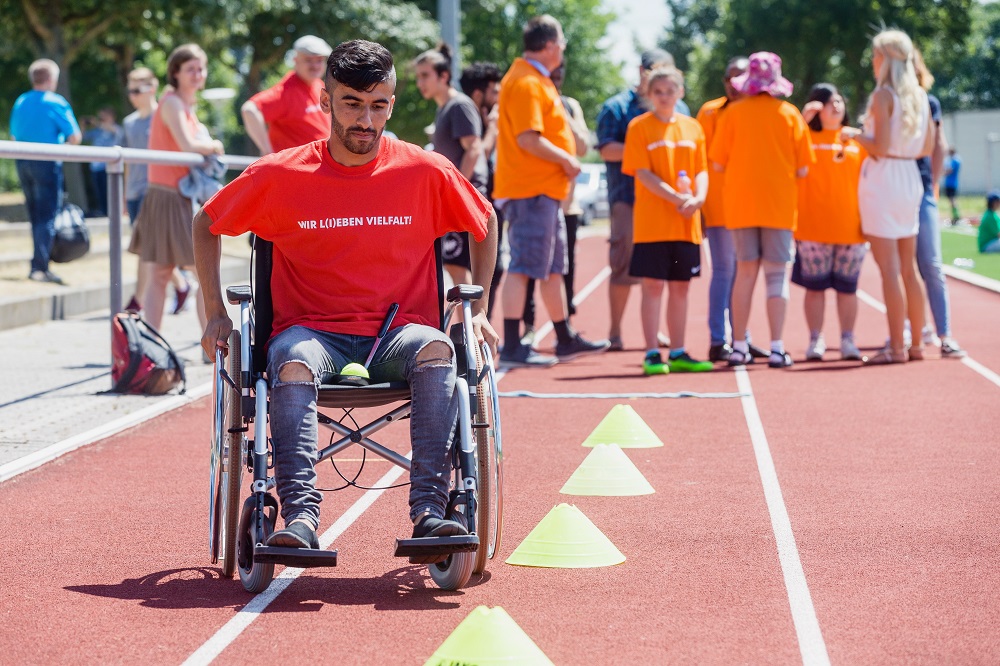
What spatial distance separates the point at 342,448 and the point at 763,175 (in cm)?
569

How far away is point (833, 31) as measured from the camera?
54.2 metres

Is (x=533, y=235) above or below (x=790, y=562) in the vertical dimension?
above

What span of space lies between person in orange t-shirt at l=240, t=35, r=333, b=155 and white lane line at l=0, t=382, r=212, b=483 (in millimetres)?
1935

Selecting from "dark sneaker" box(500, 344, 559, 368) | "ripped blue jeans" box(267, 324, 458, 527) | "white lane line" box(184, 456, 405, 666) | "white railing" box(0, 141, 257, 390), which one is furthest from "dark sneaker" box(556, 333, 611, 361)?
"ripped blue jeans" box(267, 324, 458, 527)

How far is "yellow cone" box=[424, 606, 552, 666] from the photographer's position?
3557mm

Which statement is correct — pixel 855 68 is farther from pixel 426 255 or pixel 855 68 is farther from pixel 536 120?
pixel 426 255

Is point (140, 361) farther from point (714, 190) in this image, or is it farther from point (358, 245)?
point (714, 190)

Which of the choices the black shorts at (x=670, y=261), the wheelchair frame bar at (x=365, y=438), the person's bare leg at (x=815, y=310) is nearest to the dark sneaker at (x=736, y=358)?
the person's bare leg at (x=815, y=310)

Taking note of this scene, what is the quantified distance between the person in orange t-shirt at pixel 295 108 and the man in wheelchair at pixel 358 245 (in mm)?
5165

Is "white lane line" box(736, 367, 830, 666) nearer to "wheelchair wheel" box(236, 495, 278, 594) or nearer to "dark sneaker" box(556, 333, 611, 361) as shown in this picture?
"wheelchair wheel" box(236, 495, 278, 594)

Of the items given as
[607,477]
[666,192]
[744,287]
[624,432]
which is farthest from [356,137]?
[744,287]

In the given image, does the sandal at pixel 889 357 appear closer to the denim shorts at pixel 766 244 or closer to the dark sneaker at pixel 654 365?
the denim shorts at pixel 766 244

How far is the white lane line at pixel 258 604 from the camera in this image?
154 inches

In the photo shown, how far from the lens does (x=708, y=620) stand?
13.8 ft
